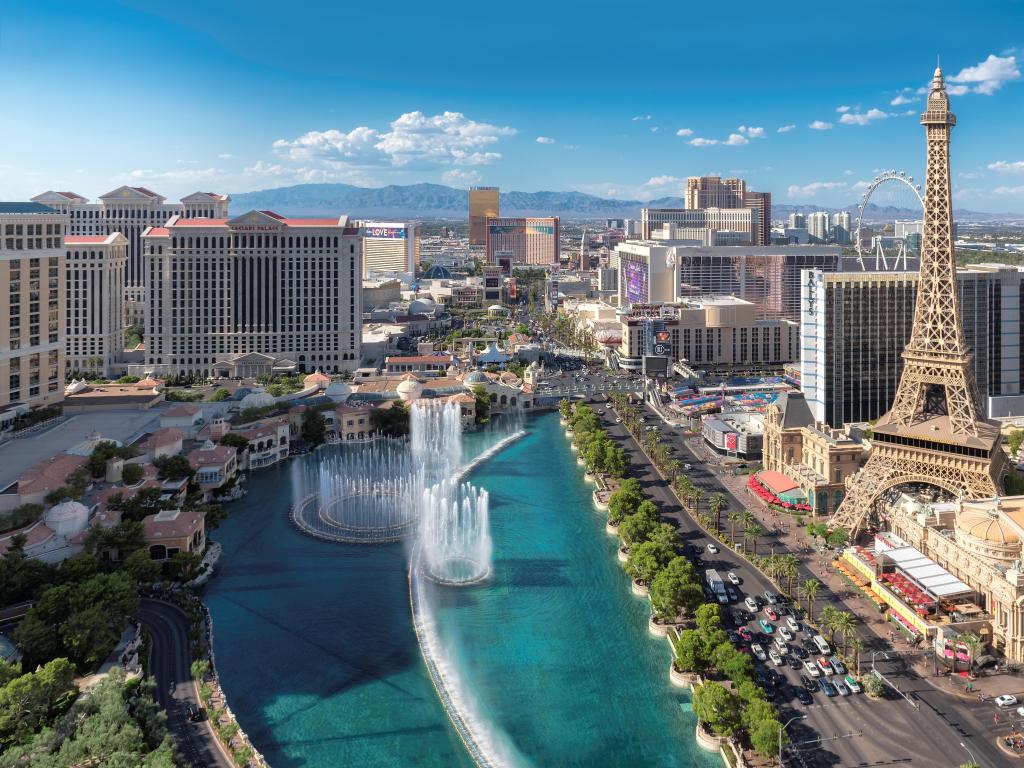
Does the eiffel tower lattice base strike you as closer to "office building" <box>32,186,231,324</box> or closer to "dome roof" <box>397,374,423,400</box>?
"dome roof" <box>397,374,423,400</box>

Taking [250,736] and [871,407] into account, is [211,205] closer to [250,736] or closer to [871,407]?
[871,407]

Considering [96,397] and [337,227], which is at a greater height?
[337,227]

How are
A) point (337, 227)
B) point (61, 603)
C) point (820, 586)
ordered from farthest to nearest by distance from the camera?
point (337, 227), point (820, 586), point (61, 603)

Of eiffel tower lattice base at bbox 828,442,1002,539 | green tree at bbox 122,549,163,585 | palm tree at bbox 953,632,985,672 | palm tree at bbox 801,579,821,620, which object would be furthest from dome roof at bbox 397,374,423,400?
palm tree at bbox 953,632,985,672

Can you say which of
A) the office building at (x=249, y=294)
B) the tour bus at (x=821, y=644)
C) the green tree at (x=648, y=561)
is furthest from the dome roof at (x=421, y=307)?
the tour bus at (x=821, y=644)

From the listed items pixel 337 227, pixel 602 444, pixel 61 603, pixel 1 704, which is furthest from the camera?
pixel 337 227

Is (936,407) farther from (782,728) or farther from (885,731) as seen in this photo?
(782,728)

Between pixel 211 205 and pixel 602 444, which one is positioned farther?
pixel 211 205

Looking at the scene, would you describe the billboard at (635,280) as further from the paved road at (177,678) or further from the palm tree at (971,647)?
the paved road at (177,678)

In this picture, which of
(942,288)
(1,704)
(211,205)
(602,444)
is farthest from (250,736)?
(211,205)
